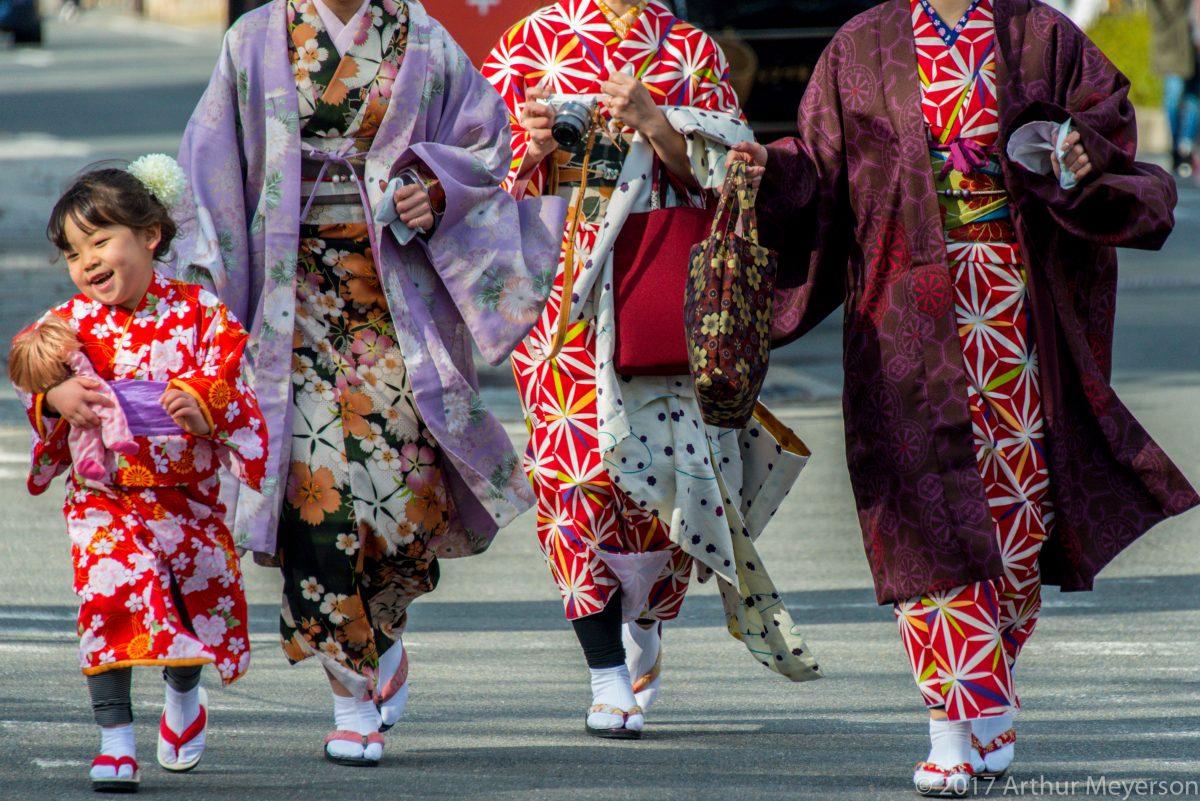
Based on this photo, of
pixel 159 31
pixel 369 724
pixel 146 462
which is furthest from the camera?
pixel 159 31

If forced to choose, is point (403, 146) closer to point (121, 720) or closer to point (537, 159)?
point (537, 159)

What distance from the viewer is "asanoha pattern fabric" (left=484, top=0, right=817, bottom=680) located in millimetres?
5039

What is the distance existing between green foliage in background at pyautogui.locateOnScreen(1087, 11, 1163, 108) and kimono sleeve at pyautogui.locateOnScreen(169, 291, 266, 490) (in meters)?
17.3

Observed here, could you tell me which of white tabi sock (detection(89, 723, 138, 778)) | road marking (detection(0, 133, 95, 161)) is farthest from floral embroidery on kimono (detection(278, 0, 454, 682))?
road marking (detection(0, 133, 95, 161))

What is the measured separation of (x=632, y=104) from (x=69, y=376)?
150 centimetres

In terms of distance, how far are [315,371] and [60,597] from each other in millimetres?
2172

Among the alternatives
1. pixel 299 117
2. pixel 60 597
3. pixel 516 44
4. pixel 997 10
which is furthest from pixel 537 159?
pixel 60 597

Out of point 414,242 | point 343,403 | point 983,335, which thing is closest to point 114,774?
point 343,403

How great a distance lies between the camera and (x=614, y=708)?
4977mm

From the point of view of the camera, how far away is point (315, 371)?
4707mm

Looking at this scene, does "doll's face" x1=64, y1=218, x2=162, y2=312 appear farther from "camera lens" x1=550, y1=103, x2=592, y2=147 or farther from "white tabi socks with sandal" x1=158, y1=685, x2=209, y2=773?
"camera lens" x1=550, y1=103, x2=592, y2=147

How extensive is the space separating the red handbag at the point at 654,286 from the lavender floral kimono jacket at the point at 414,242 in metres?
0.21

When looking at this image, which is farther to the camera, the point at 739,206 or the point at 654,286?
the point at 654,286

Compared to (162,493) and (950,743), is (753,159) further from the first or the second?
(162,493)
